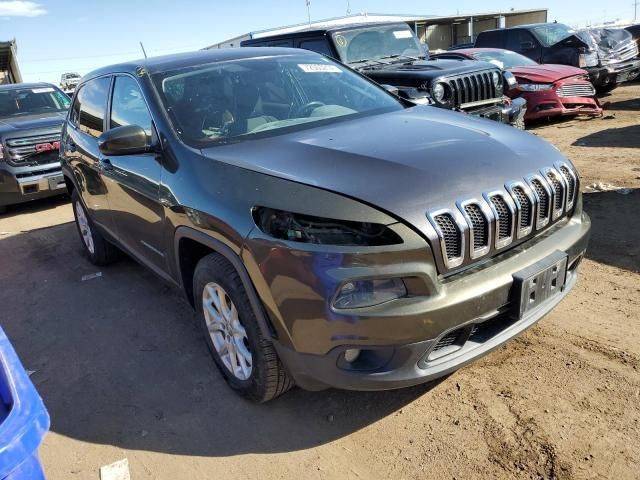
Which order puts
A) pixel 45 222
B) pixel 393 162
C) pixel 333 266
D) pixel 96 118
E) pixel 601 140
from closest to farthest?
pixel 333 266 → pixel 393 162 → pixel 96 118 → pixel 45 222 → pixel 601 140

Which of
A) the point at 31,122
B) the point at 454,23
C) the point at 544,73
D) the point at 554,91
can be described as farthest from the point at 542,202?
the point at 454,23

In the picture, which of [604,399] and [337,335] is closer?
[337,335]

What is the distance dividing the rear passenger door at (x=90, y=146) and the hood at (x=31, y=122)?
10.9ft

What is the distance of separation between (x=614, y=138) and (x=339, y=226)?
7245mm

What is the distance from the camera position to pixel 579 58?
37.1 feet

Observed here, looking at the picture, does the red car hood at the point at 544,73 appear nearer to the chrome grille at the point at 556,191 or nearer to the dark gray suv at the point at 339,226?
the dark gray suv at the point at 339,226

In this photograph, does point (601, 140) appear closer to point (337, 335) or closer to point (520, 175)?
point (520, 175)

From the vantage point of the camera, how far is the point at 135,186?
3477 mm

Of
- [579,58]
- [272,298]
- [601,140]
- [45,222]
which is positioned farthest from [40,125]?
[579,58]

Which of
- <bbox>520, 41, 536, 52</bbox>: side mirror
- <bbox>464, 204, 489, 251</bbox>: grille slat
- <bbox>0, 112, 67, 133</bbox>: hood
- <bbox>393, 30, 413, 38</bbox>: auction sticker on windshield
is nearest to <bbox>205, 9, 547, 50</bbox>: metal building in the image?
Answer: <bbox>520, 41, 536, 52</bbox>: side mirror

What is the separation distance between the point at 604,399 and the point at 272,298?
5.52 ft

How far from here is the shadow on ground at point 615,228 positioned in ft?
13.4

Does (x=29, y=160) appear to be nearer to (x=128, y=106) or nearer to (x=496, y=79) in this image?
(x=128, y=106)

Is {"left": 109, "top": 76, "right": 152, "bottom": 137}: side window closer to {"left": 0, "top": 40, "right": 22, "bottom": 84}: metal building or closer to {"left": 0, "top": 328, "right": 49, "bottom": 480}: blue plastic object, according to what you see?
{"left": 0, "top": 328, "right": 49, "bottom": 480}: blue plastic object
